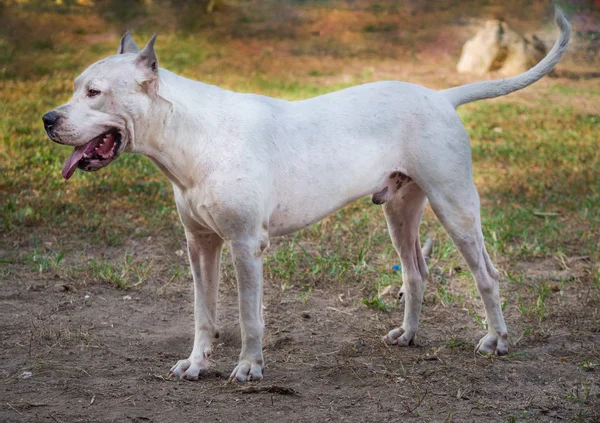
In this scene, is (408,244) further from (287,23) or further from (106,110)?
(287,23)

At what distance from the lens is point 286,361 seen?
433cm

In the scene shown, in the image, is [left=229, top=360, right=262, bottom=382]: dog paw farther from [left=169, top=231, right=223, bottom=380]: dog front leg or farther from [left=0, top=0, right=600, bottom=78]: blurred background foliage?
[left=0, top=0, right=600, bottom=78]: blurred background foliage

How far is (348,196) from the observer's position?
4.15 meters

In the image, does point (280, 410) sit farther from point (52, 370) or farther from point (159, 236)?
point (159, 236)

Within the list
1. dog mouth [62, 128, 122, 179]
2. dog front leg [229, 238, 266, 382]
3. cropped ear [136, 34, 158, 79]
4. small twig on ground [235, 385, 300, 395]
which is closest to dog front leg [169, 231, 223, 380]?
dog front leg [229, 238, 266, 382]

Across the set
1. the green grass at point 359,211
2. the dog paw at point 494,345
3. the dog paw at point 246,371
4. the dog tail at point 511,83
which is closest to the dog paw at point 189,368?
the dog paw at point 246,371

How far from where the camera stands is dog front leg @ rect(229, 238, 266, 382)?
12.6 feet

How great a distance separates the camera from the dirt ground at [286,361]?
143 inches

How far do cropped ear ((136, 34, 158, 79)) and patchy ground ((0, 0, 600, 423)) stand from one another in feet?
5.00

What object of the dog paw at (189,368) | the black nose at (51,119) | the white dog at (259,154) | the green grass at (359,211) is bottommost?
the green grass at (359,211)

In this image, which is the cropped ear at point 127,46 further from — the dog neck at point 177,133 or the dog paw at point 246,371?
the dog paw at point 246,371

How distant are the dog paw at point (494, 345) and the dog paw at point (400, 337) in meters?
0.40

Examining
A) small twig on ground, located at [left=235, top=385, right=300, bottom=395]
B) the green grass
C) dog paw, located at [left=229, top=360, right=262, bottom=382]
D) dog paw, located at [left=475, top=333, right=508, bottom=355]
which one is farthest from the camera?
the green grass

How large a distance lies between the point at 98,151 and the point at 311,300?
2100 mm
